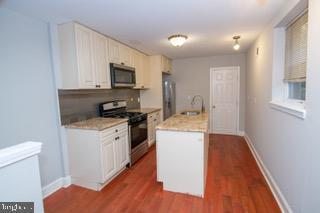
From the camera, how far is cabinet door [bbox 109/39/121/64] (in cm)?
325

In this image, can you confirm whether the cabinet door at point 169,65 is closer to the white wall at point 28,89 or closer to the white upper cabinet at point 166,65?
the white upper cabinet at point 166,65

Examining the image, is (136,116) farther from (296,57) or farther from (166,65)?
(296,57)

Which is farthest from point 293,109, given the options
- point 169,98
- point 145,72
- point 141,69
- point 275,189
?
point 169,98

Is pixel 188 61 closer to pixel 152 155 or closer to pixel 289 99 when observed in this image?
pixel 152 155

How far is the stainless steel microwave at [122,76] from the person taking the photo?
3.28 metres

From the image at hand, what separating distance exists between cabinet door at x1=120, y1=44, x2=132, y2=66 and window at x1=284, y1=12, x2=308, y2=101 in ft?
8.98

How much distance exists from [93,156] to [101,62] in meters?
1.51

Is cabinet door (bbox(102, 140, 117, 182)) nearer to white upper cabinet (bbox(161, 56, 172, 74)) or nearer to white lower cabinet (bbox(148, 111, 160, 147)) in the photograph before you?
white lower cabinet (bbox(148, 111, 160, 147))

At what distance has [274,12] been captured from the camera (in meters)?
2.33

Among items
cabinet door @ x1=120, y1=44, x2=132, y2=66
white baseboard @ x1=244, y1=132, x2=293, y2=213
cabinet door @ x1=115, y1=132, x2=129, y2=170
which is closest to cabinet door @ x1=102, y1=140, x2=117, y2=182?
cabinet door @ x1=115, y1=132, x2=129, y2=170

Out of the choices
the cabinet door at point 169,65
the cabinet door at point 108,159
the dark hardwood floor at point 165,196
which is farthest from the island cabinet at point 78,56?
the cabinet door at point 169,65

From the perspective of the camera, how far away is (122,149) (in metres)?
3.05

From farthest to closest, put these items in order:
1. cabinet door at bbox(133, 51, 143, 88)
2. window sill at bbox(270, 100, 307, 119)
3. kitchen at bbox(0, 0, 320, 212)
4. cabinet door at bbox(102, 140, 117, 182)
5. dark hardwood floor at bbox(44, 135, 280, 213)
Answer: cabinet door at bbox(133, 51, 143, 88), cabinet door at bbox(102, 140, 117, 182), dark hardwood floor at bbox(44, 135, 280, 213), kitchen at bbox(0, 0, 320, 212), window sill at bbox(270, 100, 307, 119)

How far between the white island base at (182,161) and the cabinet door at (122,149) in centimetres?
76
